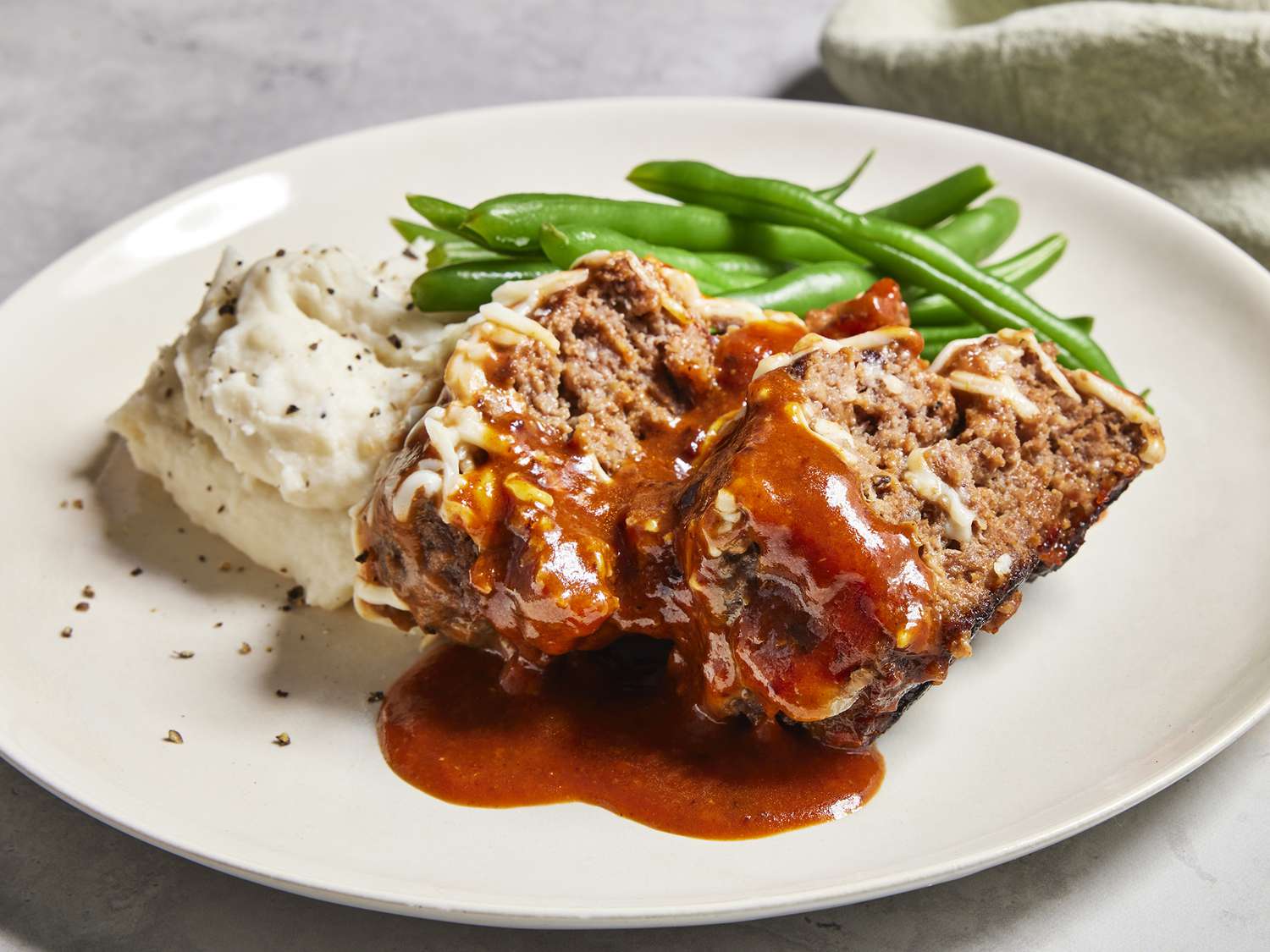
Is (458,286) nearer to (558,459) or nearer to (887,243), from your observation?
(558,459)

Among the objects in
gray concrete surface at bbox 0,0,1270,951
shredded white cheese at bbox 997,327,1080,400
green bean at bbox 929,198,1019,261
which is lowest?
gray concrete surface at bbox 0,0,1270,951

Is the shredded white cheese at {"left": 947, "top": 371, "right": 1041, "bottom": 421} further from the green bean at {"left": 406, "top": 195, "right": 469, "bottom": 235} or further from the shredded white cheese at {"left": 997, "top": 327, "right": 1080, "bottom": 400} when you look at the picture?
the green bean at {"left": 406, "top": 195, "right": 469, "bottom": 235}

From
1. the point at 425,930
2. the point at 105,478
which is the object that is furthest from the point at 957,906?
the point at 105,478

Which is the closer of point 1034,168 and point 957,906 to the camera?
point 957,906

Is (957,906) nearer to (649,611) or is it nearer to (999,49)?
(649,611)

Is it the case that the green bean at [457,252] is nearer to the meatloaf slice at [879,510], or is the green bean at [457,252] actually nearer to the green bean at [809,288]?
the green bean at [809,288]

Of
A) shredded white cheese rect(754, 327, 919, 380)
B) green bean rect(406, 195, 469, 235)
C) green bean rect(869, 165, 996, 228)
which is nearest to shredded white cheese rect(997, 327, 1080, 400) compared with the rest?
shredded white cheese rect(754, 327, 919, 380)

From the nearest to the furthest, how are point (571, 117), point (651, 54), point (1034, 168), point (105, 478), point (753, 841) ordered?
1. point (753, 841)
2. point (105, 478)
3. point (1034, 168)
4. point (571, 117)
5. point (651, 54)
